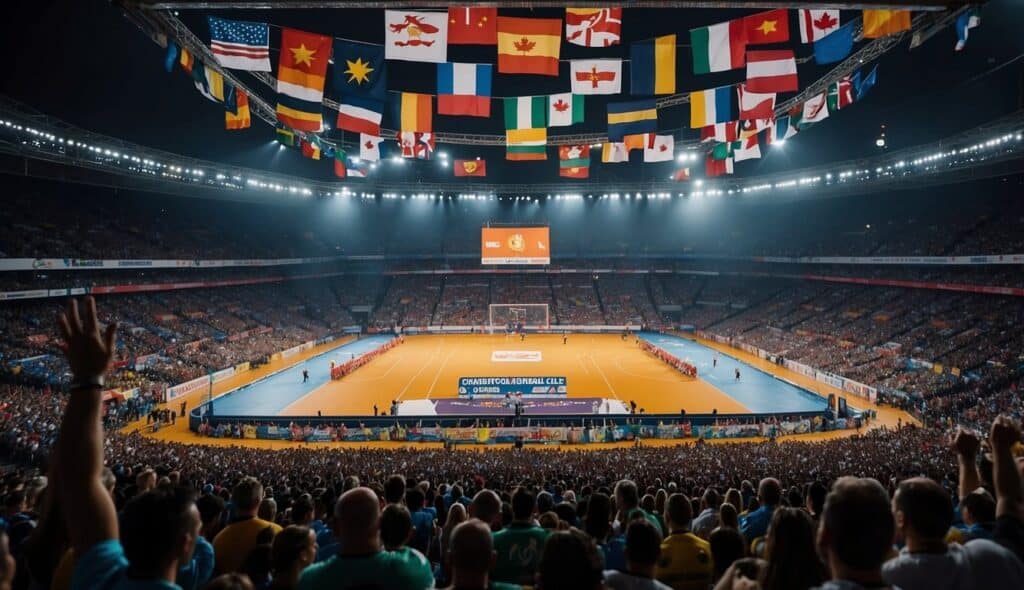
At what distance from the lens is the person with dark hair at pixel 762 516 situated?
5863mm

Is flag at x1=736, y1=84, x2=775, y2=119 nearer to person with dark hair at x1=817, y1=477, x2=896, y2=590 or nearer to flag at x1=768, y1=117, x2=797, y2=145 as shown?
flag at x1=768, y1=117, x2=797, y2=145

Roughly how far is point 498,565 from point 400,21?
1225 centimetres

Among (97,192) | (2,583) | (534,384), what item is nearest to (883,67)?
(534,384)

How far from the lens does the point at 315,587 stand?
2.38 meters

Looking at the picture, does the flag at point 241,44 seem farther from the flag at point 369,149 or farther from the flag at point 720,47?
the flag at point 720,47

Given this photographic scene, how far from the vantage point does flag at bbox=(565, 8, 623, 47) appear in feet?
38.6

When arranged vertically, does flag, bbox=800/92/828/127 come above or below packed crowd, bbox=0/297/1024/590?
above

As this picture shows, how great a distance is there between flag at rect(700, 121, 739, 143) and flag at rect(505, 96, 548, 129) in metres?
7.47

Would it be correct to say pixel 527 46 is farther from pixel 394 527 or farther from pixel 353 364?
pixel 353 364

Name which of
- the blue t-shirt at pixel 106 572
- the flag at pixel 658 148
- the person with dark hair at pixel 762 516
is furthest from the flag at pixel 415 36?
the flag at pixel 658 148

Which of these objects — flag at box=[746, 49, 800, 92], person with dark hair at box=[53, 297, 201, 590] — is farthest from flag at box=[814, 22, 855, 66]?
person with dark hair at box=[53, 297, 201, 590]

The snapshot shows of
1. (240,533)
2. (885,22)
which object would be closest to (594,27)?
(885,22)

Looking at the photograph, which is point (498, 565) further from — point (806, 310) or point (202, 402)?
point (806, 310)

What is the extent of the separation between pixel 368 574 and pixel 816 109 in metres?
26.3
